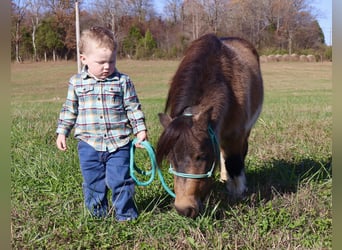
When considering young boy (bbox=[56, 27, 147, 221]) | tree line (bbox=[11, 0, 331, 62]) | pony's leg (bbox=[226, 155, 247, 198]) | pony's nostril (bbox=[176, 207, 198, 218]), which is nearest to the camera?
pony's nostril (bbox=[176, 207, 198, 218])

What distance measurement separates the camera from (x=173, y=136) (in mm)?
2787

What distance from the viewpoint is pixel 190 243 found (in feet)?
8.93

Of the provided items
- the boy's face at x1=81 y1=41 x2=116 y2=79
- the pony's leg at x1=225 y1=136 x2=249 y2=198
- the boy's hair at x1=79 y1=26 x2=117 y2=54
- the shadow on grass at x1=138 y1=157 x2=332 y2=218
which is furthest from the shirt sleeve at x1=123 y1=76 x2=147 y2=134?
the pony's leg at x1=225 y1=136 x2=249 y2=198

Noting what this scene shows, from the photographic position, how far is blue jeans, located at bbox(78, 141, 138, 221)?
10.3 feet

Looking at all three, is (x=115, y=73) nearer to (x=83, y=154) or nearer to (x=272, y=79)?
(x=83, y=154)

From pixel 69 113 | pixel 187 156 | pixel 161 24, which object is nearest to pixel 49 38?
pixel 161 24

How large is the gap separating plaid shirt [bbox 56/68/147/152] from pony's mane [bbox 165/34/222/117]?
1.14 ft

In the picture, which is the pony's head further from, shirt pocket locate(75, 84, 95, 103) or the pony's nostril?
shirt pocket locate(75, 84, 95, 103)

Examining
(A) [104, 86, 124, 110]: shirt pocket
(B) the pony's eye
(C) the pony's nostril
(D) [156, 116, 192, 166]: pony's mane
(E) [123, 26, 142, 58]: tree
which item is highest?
(E) [123, 26, 142, 58]: tree

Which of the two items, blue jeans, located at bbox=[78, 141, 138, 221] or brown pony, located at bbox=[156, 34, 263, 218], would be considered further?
blue jeans, located at bbox=[78, 141, 138, 221]

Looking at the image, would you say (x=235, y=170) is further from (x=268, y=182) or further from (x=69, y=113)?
(x=69, y=113)

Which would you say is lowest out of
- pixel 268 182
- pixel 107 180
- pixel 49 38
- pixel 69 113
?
pixel 268 182

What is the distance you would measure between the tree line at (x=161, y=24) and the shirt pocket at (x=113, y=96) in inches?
130

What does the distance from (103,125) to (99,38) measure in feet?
2.33
